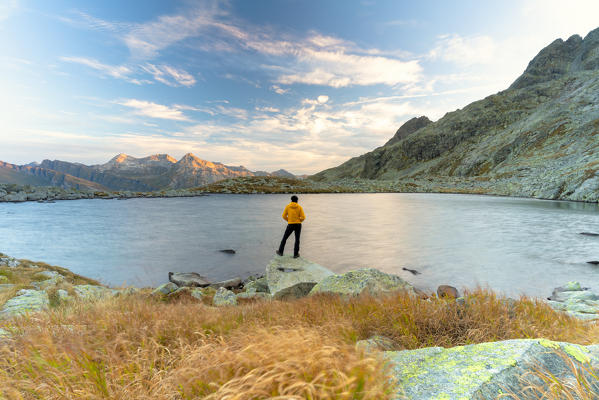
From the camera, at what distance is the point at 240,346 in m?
3.04

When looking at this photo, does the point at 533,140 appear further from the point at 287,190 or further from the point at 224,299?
the point at 224,299

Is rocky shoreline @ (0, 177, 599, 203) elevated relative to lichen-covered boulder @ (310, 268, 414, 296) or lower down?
elevated

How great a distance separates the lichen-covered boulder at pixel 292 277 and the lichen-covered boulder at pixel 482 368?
7.48 meters

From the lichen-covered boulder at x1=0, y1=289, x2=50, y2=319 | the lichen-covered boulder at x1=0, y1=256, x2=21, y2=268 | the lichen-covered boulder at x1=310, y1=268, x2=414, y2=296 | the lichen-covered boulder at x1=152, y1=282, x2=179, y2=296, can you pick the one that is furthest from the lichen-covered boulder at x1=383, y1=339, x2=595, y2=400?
the lichen-covered boulder at x1=0, y1=256, x2=21, y2=268

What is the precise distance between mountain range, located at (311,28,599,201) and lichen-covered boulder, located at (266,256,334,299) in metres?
60.9

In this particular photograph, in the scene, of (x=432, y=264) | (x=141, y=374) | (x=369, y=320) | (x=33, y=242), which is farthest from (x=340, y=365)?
(x=33, y=242)

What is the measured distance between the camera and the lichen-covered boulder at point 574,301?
26.0 feet

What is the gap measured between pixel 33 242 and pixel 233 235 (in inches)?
777

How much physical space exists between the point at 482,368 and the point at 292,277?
8.73 m

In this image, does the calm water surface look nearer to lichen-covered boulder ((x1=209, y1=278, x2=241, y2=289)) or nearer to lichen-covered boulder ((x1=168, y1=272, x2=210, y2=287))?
lichen-covered boulder ((x1=168, y1=272, x2=210, y2=287))

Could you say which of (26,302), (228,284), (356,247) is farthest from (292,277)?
(356,247)

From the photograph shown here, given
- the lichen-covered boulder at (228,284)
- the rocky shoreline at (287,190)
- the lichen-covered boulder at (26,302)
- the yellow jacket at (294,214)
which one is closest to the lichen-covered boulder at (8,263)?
the lichen-covered boulder at (26,302)

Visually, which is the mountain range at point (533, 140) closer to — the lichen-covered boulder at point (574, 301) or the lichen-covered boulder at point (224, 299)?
the lichen-covered boulder at point (574, 301)

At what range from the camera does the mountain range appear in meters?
60.6
